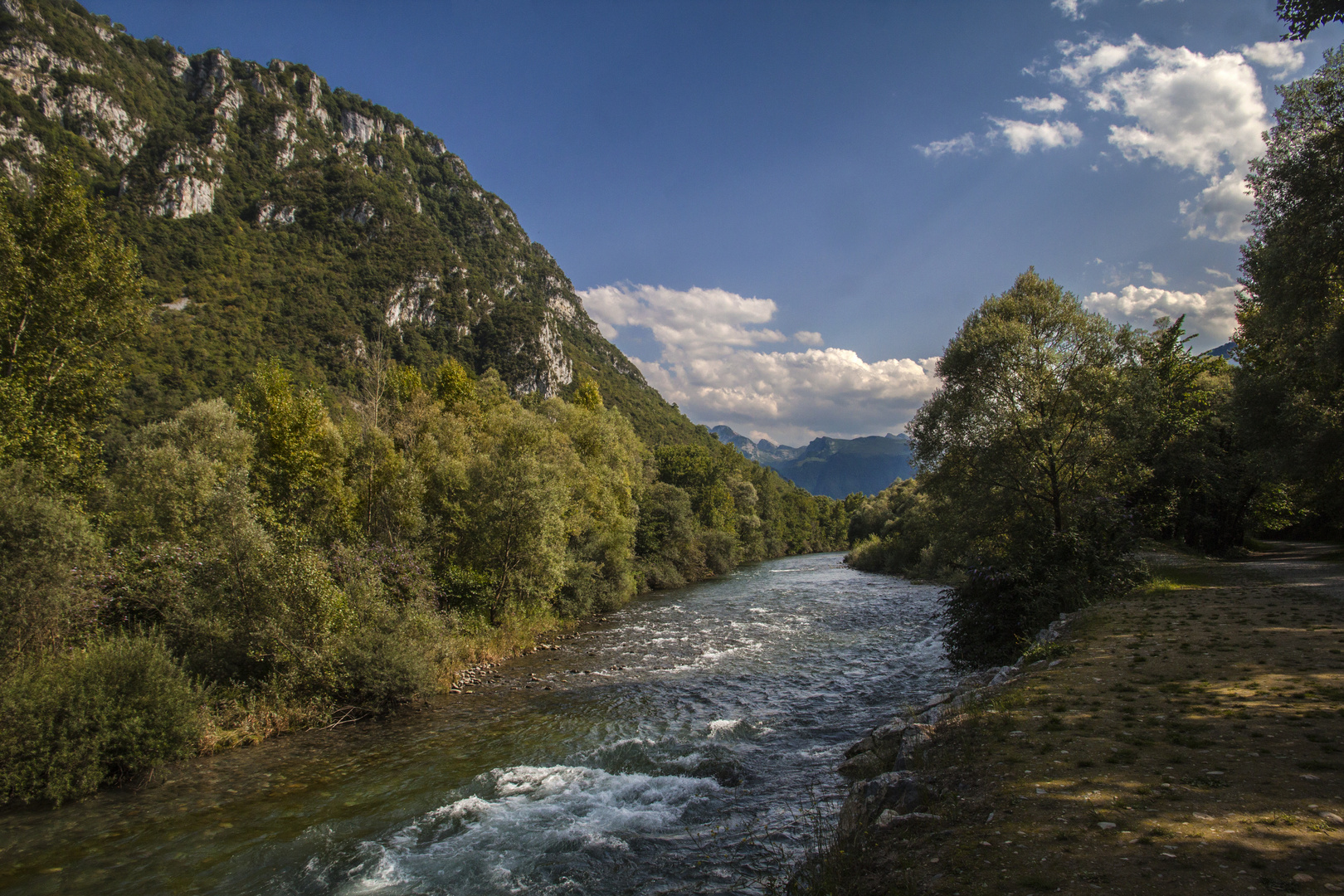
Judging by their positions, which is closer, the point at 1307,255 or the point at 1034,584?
the point at 1307,255

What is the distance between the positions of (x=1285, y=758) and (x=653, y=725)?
11.9m

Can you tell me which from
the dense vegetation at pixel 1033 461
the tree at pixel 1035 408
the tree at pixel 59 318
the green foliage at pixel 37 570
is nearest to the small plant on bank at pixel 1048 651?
the dense vegetation at pixel 1033 461

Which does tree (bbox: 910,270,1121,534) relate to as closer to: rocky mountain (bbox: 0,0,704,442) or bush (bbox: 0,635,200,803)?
bush (bbox: 0,635,200,803)

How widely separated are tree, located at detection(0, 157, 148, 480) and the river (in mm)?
10396

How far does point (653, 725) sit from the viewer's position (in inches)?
580

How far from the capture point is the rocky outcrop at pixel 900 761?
734 centimetres

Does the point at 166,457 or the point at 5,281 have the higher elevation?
the point at 5,281

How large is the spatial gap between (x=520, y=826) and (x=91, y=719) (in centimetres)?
928

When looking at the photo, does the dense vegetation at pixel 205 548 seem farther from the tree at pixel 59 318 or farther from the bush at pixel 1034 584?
the bush at pixel 1034 584

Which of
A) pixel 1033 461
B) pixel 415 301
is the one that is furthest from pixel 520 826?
pixel 415 301

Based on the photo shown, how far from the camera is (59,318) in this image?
1598 cm

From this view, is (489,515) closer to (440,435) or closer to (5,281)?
(440,435)

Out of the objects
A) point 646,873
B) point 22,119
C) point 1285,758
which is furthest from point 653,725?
point 22,119

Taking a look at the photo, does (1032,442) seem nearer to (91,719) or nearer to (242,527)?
(242,527)
